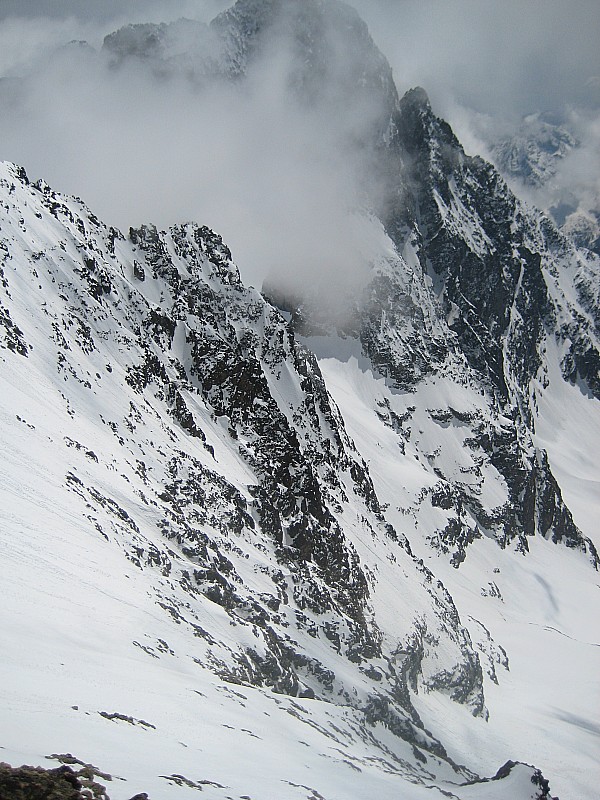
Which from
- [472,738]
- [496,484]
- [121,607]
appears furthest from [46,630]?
[496,484]

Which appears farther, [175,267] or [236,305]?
[236,305]

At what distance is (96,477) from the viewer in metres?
48.7

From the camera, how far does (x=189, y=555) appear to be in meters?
53.0

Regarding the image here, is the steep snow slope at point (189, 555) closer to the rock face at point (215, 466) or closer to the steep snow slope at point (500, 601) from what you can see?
the rock face at point (215, 466)

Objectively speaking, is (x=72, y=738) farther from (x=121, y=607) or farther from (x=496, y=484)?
(x=496, y=484)

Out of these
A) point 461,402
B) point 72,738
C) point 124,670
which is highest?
point 461,402

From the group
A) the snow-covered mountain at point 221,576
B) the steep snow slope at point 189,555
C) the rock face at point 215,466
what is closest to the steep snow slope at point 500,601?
the snow-covered mountain at point 221,576

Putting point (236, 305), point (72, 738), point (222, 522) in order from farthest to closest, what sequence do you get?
1. point (236, 305)
2. point (222, 522)
3. point (72, 738)

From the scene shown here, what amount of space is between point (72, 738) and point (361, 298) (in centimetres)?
16476

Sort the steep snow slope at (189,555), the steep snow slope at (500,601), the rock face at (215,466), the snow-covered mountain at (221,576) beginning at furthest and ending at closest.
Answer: the steep snow slope at (500,601) → the rock face at (215,466) → the snow-covered mountain at (221,576) → the steep snow slope at (189,555)

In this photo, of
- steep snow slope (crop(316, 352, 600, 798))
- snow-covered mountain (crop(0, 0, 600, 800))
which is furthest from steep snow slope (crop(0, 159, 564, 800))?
steep snow slope (crop(316, 352, 600, 798))

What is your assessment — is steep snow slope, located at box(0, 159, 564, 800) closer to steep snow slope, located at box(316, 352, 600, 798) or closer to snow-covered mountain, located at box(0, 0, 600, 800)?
snow-covered mountain, located at box(0, 0, 600, 800)

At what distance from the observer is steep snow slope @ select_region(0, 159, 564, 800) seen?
25875 mm

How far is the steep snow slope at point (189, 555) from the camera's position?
25.9 metres
